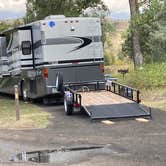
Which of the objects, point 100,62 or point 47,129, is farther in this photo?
point 100,62

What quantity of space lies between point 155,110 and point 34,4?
22525mm

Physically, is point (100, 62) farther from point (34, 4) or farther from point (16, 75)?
point (34, 4)

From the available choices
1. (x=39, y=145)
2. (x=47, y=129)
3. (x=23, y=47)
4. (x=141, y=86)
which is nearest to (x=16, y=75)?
(x=23, y=47)

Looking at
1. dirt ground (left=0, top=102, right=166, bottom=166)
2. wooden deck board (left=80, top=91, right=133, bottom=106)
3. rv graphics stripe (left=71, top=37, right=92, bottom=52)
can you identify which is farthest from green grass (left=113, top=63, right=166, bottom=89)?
dirt ground (left=0, top=102, right=166, bottom=166)

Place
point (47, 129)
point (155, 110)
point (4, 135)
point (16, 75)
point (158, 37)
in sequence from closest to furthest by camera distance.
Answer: point (4, 135) → point (47, 129) → point (155, 110) → point (16, 75) → point (158, 37)

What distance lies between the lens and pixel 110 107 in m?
16.2

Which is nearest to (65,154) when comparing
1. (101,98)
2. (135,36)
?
(101,98)

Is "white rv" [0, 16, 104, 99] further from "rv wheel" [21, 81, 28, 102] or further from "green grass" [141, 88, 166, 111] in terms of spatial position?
"green grass" [141, 88, 166, 111]

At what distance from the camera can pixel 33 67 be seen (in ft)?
73.6

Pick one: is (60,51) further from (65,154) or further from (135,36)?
(65,154)

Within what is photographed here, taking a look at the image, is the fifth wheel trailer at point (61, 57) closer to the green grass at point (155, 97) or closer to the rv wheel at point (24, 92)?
the rv wheel at point (24, 92)

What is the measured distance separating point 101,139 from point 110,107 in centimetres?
405

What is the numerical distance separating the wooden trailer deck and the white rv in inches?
122

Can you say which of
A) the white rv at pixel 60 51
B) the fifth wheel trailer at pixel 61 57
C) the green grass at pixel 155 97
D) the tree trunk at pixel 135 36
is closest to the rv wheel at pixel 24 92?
the fifth wheel trailer at pixel 61 57
